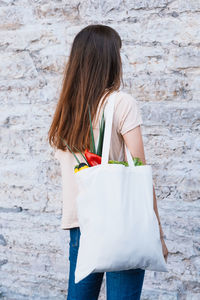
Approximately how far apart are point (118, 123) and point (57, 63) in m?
1.50

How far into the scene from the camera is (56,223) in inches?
115

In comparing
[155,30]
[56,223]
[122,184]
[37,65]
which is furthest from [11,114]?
[122,184]

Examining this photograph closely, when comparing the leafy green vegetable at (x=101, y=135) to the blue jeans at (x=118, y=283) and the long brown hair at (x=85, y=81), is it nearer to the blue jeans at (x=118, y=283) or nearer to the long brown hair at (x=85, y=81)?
the long brown hair at (x=85, y=81)

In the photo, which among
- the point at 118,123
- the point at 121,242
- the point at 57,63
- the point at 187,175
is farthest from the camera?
the point at 57,63

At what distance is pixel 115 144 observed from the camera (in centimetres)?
153

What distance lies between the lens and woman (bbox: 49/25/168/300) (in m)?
1.49

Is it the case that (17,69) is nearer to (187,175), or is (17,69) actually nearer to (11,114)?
(11,114)

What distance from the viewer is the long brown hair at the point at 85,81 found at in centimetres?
153

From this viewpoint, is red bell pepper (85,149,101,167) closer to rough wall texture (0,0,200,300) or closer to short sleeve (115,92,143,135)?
short sleeve (115,92,143,135)

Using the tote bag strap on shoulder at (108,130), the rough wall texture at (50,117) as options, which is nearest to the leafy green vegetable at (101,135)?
the tote bag strap on shoulder at (108,130)

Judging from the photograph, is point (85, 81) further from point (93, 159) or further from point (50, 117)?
point (50, 117)

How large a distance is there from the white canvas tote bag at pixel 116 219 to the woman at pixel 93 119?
0.14 meters

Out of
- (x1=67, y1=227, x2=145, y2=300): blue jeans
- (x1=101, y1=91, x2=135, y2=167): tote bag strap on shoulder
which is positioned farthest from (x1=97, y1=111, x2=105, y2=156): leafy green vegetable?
(x1=67, y1=227, x2=145, y2=300): blue jeans

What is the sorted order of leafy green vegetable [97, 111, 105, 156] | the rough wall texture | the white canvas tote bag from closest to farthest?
the white canvas tote bag < leafy green vegetable [97, 111, 105, 156] < the rough wall texture
